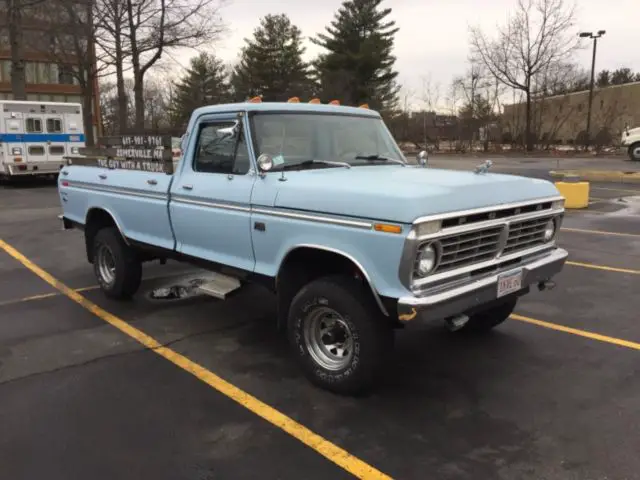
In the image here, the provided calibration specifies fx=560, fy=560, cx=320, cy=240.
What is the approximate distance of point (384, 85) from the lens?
5016cm

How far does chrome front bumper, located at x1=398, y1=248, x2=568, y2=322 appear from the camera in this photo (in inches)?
133

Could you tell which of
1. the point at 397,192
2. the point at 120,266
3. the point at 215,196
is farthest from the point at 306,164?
the point at 120,266

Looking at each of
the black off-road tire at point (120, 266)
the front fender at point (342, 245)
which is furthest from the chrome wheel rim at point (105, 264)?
the front fender at point (342, 245)

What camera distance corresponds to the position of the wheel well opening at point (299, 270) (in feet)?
13.4

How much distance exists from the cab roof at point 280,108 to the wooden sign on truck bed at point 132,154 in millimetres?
520

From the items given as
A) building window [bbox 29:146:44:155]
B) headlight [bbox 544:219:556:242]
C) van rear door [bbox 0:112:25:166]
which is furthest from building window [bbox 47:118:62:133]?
headlight [bbox 544:219:556:242]

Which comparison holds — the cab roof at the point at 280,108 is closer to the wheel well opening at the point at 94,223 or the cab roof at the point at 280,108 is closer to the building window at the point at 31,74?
the wheel well opening at the point at 94,223

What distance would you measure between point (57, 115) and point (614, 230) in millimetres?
17853

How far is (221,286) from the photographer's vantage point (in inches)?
195

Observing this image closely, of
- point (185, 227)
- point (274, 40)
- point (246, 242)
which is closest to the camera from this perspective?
point (246, 242)

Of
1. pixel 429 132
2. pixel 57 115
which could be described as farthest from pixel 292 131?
pixel 429 132

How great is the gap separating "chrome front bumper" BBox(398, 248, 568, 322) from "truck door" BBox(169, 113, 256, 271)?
1.55m

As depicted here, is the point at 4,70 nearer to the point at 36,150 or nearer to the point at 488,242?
the point at 36,150

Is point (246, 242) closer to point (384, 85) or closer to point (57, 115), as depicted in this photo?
point (57, 115)
